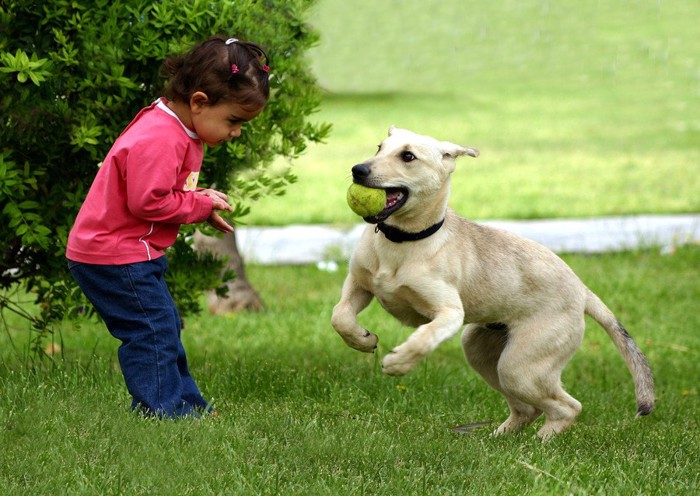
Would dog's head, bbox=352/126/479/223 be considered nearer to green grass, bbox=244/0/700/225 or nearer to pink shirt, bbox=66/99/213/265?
pink shirt, bbox=66/99/213/265

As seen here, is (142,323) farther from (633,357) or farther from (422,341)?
(633,357)

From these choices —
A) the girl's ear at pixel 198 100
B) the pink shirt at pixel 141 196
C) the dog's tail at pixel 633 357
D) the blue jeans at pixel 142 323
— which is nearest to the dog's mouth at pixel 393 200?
the pink shirt at pixel 141 196

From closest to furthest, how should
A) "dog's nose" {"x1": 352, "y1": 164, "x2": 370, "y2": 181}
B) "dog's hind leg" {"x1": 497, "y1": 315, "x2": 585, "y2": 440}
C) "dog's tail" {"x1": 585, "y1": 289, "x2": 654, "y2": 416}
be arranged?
"dog's nose" {"x1": 352, "y1": 164, "x2": 370, "y2": 181}
"dog's hind leg" {"x1": 497, "y1": 315, "x2": 585, "y2": 440}
"dog's tail" {"x1": 585, "y1": 289, "x2": 654, "y2": 416}

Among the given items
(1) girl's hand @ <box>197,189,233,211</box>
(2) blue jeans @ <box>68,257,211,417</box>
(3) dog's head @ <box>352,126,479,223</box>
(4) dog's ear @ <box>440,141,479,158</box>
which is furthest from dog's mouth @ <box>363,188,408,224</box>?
(2) blue jeans @ <box>68,257,211,417</box>

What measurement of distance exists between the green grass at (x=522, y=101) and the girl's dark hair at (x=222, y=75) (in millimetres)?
7981

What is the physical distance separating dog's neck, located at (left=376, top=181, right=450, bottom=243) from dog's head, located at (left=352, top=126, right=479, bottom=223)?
1.4 inches

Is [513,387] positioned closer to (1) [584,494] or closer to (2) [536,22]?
(1) [584,494]

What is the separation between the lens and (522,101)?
977 inches

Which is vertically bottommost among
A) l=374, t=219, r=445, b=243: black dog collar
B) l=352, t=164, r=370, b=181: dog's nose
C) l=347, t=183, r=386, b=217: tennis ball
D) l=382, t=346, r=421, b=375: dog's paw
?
l=382, t=346, r=421, b=375: dog's paw

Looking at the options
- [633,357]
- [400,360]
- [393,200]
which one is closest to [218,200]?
[393,200]

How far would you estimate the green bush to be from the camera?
5.14 metres

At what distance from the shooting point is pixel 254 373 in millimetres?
5715

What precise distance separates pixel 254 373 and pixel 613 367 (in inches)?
120

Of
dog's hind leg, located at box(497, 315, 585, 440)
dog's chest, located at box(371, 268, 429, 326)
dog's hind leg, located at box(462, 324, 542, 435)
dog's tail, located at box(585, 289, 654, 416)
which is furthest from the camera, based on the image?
dog's hind leg, located at box(462, 324, 542, 435)
